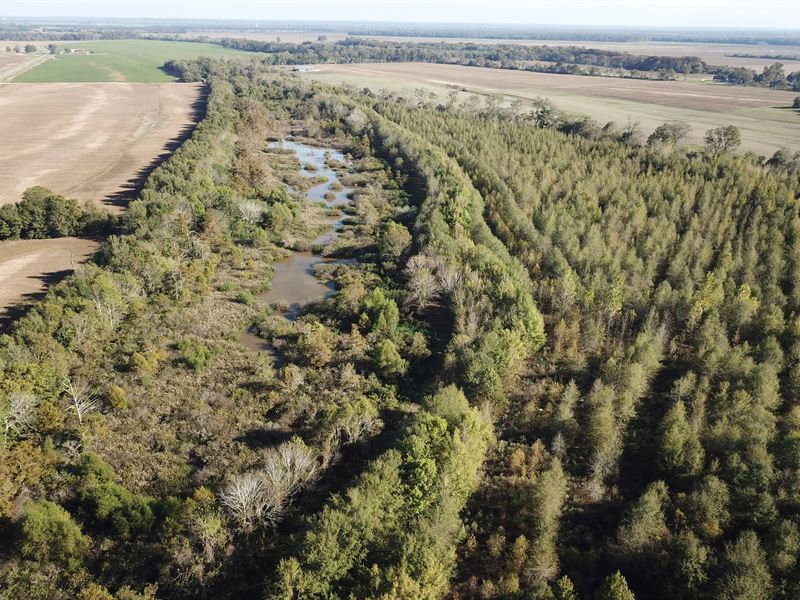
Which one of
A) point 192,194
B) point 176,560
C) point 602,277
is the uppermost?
point 192,194

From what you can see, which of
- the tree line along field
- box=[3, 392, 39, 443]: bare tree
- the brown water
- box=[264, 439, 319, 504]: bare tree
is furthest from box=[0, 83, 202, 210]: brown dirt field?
box=[264, 439, 319, 504]: bare tree

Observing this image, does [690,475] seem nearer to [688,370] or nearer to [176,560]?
[688,370]

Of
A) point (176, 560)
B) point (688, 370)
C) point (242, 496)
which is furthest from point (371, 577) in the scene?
point (688, 370)

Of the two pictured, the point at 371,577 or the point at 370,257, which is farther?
the point at 370,257

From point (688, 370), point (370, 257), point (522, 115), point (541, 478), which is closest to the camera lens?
point (541, 478)

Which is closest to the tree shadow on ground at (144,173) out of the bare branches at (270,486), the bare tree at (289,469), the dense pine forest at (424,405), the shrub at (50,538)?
the dense pine forest at (424,405)
